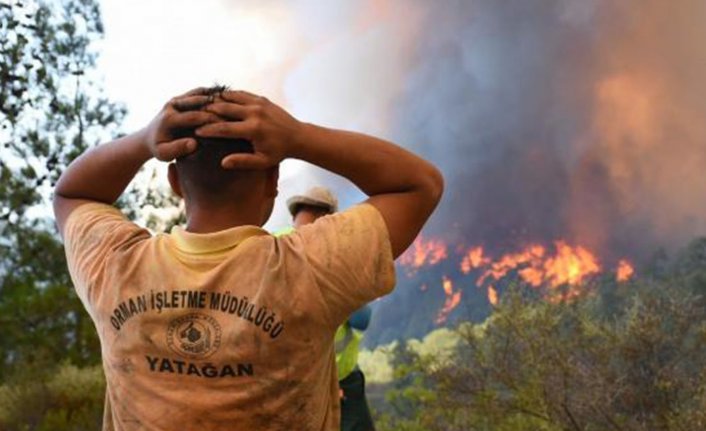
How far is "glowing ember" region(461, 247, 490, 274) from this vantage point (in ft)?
40.3

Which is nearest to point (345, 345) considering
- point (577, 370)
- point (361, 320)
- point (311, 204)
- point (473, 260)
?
point (361, 320)

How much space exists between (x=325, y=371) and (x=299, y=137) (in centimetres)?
34

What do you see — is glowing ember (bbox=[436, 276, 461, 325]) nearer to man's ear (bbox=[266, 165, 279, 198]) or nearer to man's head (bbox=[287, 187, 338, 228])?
man's head (bbox=[287, 187, 338, 228])

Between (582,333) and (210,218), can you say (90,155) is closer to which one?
(210,218)

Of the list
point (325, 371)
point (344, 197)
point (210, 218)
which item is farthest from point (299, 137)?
point (344, 197)

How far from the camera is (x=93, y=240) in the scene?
119 centimetres

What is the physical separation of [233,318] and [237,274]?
62mm

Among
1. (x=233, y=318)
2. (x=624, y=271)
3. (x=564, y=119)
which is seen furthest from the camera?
(x=564, y=119)

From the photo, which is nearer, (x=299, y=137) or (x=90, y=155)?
(x=299, y=137)

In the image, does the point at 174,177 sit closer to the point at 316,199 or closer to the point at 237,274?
the point at 237,274

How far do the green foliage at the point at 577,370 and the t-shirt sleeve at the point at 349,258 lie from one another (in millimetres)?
5142

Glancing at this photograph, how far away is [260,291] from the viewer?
3.46ft

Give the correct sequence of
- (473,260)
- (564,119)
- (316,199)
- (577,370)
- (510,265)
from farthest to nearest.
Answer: (473,260)
(510,265)
(564,119)
(577,370)
(316,199)

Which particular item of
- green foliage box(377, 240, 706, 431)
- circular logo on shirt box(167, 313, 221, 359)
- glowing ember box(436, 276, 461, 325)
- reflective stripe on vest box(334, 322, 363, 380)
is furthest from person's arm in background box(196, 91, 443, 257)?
glowing ember box(436, 276, 461, 325)
